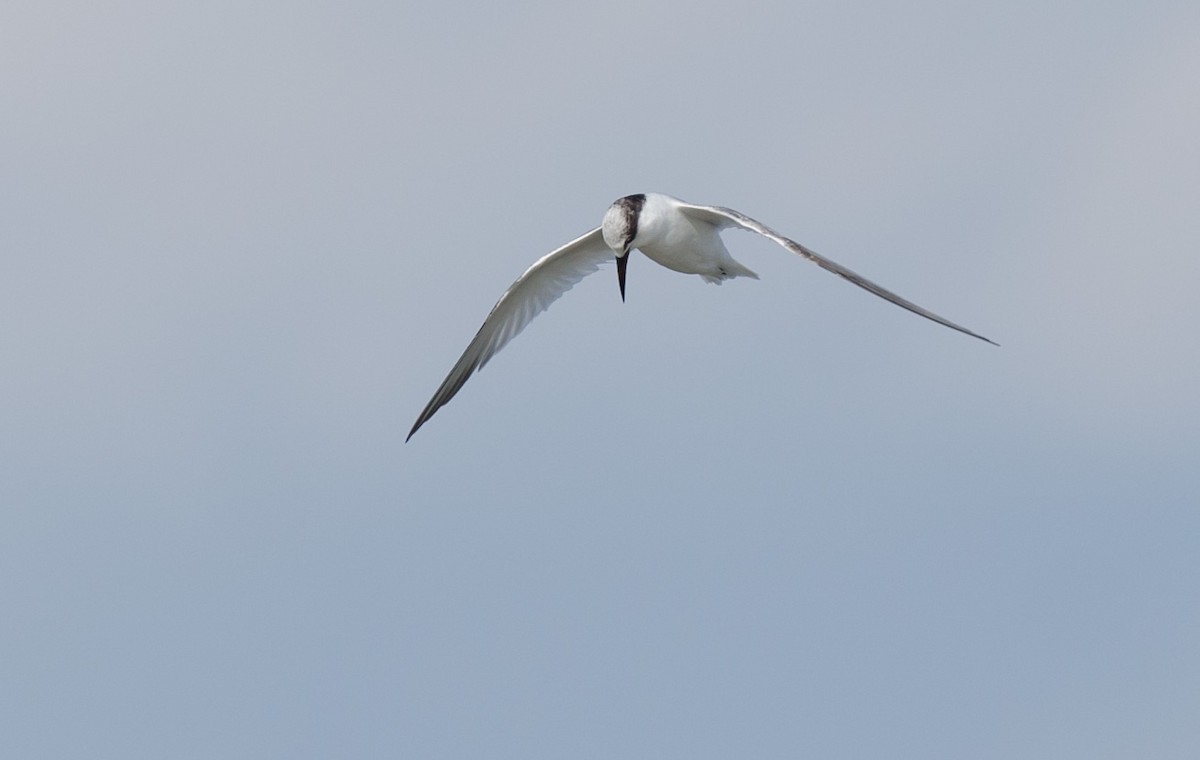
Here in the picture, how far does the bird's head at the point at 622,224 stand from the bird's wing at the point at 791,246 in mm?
550

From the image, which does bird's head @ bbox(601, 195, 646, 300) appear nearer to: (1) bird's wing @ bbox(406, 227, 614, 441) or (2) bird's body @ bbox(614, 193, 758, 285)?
(2) bird's body @ bbox(614, 193, 758, 285)

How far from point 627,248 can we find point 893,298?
15.4 ft

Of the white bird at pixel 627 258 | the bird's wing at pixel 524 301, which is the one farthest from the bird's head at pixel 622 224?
the bird's wing at pixel 524 301

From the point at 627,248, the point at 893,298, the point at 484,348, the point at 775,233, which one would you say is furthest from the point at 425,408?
the point at 893,298

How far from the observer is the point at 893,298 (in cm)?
1476

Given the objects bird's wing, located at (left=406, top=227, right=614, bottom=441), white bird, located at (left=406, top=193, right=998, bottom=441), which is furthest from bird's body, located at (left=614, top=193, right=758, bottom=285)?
bird's wing, located at (left=406, top=227, right=614, bottom=441)

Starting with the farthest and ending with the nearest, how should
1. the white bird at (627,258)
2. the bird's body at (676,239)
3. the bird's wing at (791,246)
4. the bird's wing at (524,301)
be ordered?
the bird's wing at (524,301)
the bird's body at (676,239)
the white bird at (627,258)
the bird's wing at (791,246)

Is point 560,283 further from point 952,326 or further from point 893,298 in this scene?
point 952,326

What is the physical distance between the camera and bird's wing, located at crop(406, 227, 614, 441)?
20625mm

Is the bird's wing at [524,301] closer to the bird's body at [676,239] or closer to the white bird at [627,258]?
the white bird at [627,258]

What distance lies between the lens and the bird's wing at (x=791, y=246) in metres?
14.1

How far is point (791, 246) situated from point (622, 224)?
9.97ft

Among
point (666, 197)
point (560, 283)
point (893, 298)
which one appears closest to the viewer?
point (893, 298)

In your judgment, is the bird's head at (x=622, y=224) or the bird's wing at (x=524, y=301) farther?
the bird's wing at (x=524, y=301)
